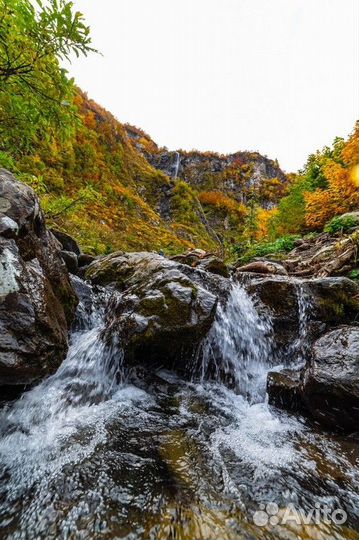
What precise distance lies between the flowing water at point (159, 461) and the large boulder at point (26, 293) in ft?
2.54

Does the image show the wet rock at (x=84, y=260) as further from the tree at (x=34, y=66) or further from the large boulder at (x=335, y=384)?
the large boulder at (x=335, y=384)

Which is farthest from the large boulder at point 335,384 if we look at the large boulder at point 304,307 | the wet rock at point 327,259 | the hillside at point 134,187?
the hillside at point 134,187

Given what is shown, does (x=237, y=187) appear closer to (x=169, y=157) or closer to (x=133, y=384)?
(x=169, y=157)

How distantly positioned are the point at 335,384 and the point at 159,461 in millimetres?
2506

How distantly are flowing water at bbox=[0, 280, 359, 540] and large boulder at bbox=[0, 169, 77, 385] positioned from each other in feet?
A: 2.54

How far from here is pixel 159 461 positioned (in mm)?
2893

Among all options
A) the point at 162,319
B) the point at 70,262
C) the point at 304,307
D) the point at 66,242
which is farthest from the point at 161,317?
the point at 66,242

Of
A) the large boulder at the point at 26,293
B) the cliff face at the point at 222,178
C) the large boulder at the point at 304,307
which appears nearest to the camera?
the large boulder at the point at 26,293

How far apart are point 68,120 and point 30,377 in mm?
3424

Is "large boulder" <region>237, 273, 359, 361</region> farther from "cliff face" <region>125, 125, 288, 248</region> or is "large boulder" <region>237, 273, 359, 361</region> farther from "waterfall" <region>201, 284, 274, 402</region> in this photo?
"cliff face" <region>125, 125, 288, 248</region>

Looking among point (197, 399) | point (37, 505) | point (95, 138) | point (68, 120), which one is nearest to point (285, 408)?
point (197, 399)

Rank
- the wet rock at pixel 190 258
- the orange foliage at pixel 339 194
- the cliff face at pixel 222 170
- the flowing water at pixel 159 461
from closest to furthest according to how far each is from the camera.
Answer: the flowing water at pixel 159 461, the wet rock at pixel 190 258, the orange foliage at pixel 339 194, the cliff face at pixel 222 170

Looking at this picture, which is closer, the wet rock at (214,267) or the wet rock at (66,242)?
the wet rock at (214,267)

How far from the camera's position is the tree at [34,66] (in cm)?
318
